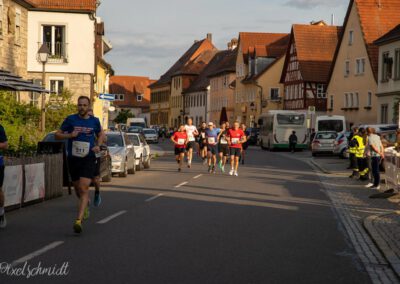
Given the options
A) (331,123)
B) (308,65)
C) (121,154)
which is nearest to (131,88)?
(308,65)

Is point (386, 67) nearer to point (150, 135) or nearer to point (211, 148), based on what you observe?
point (150, 135)

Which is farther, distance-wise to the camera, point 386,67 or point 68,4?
point 386,67

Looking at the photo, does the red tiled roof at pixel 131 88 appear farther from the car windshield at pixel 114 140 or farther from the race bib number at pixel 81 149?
the race bib number at pixel 81 149

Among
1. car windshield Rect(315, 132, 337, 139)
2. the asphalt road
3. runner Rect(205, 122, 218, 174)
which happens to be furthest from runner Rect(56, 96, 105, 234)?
car windshield Rect(315, 132, 337, 139)

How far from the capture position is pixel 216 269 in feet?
28.7

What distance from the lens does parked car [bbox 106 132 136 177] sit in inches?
1009

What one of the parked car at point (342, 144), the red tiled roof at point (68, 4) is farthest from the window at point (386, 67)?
the red tiled roof at point (68, 4)

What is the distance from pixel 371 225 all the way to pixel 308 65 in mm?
65461

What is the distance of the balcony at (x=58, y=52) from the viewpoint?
4772 cm

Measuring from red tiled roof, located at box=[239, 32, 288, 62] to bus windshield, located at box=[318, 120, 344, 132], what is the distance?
39673 mm

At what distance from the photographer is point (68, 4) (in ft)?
157

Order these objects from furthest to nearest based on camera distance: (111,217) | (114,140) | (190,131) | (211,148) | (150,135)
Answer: (150,135) → (190,131) → (211,148) → (114,140) → (111,217)
